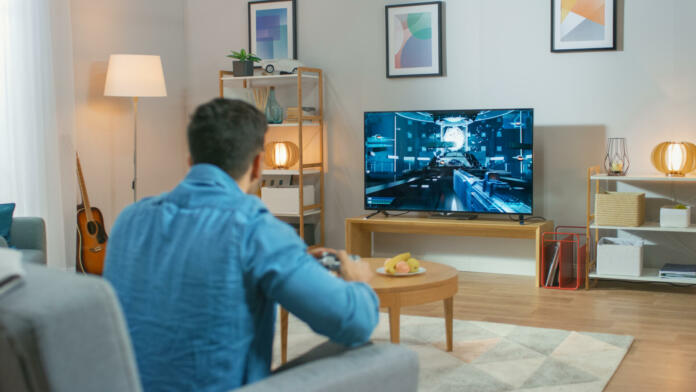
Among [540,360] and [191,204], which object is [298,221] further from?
[191,204]

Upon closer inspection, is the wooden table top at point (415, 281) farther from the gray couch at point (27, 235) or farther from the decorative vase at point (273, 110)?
the decorative vase at point (273, 110)

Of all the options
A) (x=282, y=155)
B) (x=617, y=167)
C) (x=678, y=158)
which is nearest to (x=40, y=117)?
(x=282, y=155)

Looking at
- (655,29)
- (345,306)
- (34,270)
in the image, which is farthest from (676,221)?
(34,270)

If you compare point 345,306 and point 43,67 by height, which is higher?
point 43,67

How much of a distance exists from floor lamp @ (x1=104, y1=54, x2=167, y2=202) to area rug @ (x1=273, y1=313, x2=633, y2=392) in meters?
2.20

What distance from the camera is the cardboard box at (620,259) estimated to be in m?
4.44

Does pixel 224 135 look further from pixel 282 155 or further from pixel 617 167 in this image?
pixel 282 155

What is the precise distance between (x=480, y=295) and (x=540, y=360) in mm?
1368

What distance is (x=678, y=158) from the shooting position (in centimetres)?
444

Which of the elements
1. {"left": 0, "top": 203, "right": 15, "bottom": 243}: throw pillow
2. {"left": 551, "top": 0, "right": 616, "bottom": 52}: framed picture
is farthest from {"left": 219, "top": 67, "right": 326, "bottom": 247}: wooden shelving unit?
{"left": 0, "top": 203, "right": 15, "bottom": 243}: throw pillow

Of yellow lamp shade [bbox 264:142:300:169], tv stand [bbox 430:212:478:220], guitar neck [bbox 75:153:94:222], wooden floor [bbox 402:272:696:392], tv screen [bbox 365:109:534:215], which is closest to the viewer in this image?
wooden floor [bbox 402:272:696:392]

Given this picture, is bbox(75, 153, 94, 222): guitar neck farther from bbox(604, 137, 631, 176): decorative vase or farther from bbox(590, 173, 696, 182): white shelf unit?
bbox(604, 137, 631, 176): decorative vase

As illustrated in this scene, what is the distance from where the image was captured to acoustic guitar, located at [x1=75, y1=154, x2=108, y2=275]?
4898mm

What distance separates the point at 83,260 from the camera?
4.89 metres
